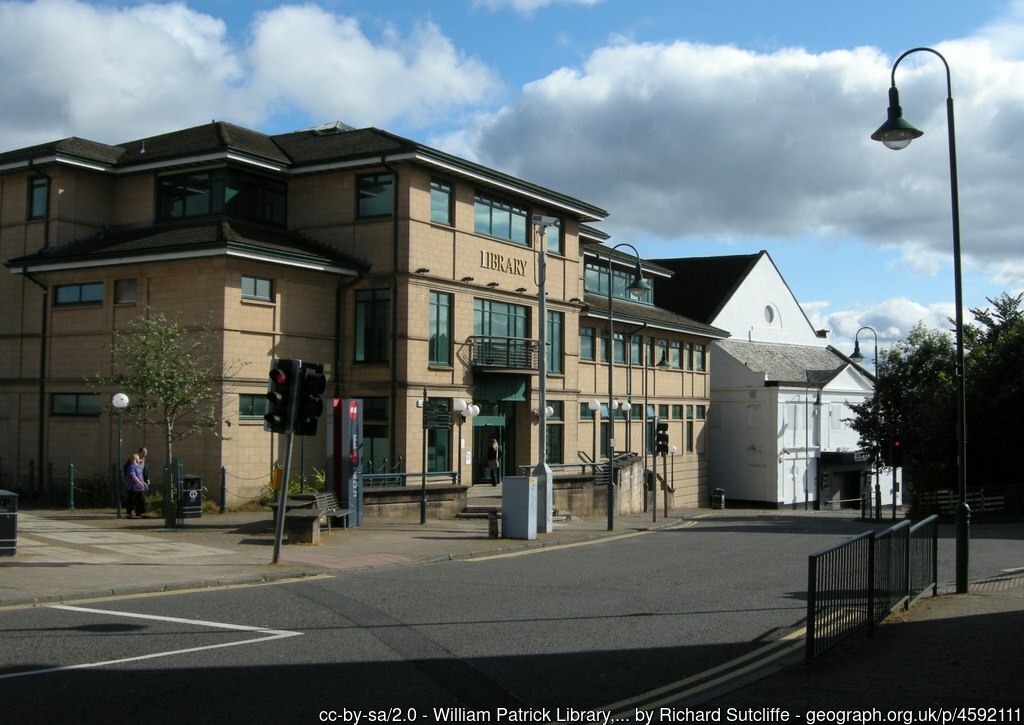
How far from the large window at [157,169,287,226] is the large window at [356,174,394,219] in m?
2.87

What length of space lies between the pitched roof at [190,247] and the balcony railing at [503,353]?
4467 millimetres

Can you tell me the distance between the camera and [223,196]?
1160 inches

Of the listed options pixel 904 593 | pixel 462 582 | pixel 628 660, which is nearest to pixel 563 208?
pixel 462 582

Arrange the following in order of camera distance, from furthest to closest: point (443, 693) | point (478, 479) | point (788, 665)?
point (478, 479) < point (788, 665) < point (443, 693)

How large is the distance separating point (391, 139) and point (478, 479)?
1082 centimetres

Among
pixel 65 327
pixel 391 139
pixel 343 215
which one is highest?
pixel 391 139

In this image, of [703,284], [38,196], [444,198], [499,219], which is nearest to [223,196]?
[38,196]

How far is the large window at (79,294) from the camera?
2856 centimetres

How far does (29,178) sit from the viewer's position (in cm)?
3070

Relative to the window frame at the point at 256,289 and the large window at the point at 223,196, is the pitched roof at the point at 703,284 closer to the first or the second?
the large window at the point at 223,196

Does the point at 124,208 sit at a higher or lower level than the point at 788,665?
higher

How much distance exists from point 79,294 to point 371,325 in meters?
8.21

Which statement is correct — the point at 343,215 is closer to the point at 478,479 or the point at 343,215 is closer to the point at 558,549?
the point at 478,479

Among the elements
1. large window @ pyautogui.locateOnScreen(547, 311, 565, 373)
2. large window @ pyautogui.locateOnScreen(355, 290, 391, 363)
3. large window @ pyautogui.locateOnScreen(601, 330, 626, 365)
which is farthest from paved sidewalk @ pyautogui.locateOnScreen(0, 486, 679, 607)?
large window @ pyautogui.locateOnScreen(601, 330, 626, 365)
